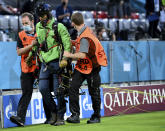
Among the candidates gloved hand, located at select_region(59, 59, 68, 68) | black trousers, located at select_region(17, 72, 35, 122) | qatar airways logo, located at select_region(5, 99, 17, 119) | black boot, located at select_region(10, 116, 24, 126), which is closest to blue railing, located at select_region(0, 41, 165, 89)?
qatar airways logo, located at select_region(5, 99, 17, 119)

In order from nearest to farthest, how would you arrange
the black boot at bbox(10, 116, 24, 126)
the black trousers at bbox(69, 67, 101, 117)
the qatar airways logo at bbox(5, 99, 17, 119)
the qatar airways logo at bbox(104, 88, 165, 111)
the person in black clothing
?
the black trousers at bbox(69, 67, 101, 117)
the black boot at bbox(10, 116, 24, 126)
the person in black clothing
the qatar airways logo at bbox(5, 99, 17, 119)
the qatar airways logo at bbox(104, 88, 165, 111)

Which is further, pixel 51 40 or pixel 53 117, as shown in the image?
pixel 53 117

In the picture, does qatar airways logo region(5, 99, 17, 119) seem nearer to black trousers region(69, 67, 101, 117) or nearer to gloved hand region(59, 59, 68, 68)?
black trousers region(69, 67, 101, 117)

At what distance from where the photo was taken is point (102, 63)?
7.00 metres

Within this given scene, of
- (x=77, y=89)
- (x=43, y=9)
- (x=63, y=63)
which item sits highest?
(x=43, y=9)

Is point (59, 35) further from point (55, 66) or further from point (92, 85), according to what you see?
point (92, 85)

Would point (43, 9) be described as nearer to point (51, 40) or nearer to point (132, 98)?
point (51, 40)

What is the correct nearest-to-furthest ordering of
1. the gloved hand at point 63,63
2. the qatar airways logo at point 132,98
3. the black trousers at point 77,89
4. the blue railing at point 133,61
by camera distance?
the gloved hand at point 63,63 < the black trousers at point 77,89 < the qatar airways logo at point 132,98 < the blue railing at point 133,61

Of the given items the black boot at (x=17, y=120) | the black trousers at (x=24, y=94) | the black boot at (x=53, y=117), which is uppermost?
the black trousers at (x=24, y=94)

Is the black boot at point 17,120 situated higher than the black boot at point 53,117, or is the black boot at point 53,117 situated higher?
the black boot at point 53,117

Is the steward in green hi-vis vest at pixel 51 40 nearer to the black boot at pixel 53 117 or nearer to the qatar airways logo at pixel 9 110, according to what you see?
the black boot at pixel 53 117

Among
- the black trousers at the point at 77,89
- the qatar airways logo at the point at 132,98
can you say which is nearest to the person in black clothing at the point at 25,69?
the black trousers at the point at 77,89

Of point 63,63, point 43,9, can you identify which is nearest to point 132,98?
point 63,63

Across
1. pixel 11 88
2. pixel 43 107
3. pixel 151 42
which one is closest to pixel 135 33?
pixel 151 42
